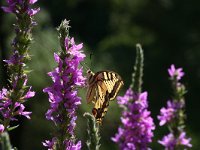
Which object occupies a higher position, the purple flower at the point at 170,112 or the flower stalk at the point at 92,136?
the purple flower at the point at 170,112

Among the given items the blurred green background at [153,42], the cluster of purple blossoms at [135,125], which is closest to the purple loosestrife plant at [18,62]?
the cluster of purple blossoms at [135,125]

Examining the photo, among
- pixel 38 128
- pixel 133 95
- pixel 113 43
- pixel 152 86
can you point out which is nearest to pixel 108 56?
pixel 113 43

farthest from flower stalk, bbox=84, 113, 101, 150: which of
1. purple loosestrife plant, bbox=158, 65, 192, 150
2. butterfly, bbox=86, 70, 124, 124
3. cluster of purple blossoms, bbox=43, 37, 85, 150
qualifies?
butterfly, bbox=86, 70, 124, 124

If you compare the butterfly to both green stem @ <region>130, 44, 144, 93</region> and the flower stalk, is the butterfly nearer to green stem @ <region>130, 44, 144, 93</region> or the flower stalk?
green stem @ <region>130, 44, 144, 93</region>

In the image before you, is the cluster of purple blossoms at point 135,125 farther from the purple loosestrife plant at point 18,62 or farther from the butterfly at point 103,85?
the purple loosestrife plant at point 18,62

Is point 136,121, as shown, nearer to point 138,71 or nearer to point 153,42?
point 138,71

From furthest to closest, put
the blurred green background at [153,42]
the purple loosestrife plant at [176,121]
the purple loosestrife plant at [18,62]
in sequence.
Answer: the blurred green background at [153,42] → the purple loosestrife plant at [176,121] → the purple loosestrife plant at [18,62]
